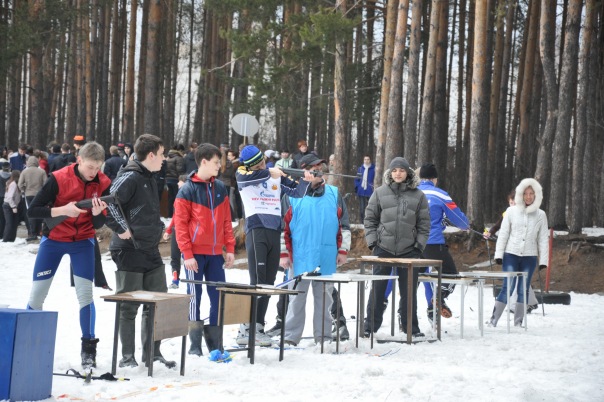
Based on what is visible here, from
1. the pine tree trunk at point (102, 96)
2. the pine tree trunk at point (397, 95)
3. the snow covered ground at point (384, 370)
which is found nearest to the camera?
the snow covered ground at point (384, 370)

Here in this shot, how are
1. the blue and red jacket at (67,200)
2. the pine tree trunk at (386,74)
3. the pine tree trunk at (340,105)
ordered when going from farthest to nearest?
the pine tree trunk at (340,105) < the pine tree trunk at (386,74) < the blue and red jacket at (67,200)

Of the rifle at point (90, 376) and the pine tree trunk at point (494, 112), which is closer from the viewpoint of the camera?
the rifle at point (90, 376)

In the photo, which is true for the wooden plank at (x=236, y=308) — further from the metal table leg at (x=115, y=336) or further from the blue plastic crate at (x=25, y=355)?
the blue plastic crate at (x=25, y=355)

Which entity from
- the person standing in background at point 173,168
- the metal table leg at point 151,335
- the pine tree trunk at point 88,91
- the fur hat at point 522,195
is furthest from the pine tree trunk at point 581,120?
the pine tree trunk at point 88,91

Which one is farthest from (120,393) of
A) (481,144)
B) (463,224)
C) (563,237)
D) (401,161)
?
(481,144)

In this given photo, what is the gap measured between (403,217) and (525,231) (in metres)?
2.29

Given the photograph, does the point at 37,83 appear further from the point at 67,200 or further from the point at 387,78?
the point at 67,200

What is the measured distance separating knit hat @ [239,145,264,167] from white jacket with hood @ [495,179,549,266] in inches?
157

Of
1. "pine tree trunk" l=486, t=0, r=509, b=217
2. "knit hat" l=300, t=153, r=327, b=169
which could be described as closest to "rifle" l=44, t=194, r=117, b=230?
"knit hat" l=300, t=153, r=327, b=169

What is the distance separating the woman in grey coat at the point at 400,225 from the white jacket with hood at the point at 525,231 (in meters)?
1.92

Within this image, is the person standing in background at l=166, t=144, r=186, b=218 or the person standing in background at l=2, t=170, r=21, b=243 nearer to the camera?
the person standing in background at l=2, t=170, r=21, b=243

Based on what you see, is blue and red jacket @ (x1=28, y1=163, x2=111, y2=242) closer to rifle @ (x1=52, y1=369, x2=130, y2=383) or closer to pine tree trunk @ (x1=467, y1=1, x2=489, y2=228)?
rifle @ (x1=52, y1=369, x2=130, y2=383)

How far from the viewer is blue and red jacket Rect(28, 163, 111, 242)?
7.26 meters

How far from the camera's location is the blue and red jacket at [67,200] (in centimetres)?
726
